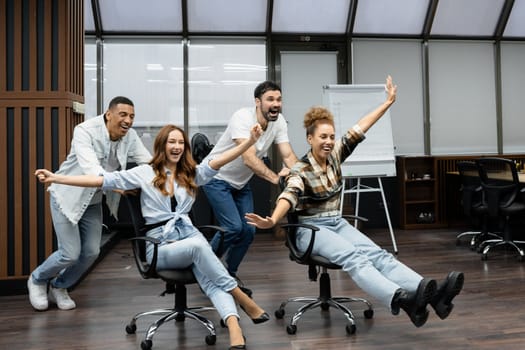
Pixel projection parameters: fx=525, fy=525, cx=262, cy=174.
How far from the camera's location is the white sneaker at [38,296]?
3455 mm

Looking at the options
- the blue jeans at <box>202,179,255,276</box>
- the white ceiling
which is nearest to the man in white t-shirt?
the blue jeans at <box>202,179,255,276</box>

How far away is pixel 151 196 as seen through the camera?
2.84 metres

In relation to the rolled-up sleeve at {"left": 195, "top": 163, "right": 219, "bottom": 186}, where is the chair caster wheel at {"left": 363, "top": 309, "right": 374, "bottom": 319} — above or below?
below

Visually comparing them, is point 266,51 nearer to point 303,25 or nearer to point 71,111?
point 303,25

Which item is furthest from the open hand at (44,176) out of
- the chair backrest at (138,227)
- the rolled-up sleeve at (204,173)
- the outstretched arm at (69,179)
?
the rolled-up sleeve at (204,173)

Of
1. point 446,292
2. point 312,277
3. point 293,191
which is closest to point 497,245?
point 312,277

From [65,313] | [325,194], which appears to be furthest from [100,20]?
[325,194]

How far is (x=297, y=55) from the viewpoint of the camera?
7.29 metres

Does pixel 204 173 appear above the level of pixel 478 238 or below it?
above

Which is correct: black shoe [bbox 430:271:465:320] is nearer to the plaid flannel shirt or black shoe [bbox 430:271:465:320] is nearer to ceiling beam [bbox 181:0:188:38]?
the plaid flannel shirt

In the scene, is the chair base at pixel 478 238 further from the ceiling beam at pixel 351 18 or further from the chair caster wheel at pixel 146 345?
the chair caster wheel at pixel 146 345

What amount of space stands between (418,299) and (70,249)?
2160 millimetres

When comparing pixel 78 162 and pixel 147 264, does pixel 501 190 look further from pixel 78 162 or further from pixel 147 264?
pixel 78 162

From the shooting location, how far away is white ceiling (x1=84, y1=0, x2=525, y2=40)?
692 cm
